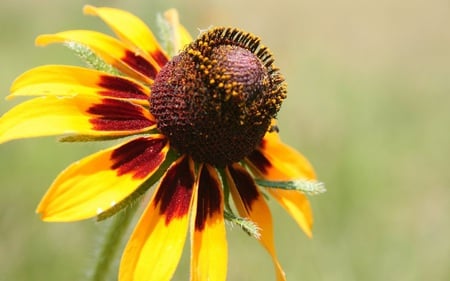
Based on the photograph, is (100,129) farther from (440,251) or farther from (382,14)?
(382,14)

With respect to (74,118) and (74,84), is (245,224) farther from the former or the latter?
(74,84)

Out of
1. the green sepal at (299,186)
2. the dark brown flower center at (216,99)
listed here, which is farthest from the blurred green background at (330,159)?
the green sepal at (299,186)

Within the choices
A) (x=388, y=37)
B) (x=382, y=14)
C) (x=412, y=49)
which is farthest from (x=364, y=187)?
(x=382, y=14)

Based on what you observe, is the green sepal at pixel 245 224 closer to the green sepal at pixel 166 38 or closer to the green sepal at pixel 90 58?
the green sepal at pixel 90 58

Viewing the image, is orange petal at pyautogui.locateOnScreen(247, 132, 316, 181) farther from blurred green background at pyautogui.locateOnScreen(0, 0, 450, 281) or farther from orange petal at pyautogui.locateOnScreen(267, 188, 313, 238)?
blurred green background at pyautogui.locateOnScreen(0, 0, 450, 281)

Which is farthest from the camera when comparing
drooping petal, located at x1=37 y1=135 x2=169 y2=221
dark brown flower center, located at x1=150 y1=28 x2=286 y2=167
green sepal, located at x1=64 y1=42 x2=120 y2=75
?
green sepal, located at x1=64 y1=42 x2=120 y2=75

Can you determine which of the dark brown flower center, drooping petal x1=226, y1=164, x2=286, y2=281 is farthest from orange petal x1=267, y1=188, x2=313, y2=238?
the dark brown flower center
